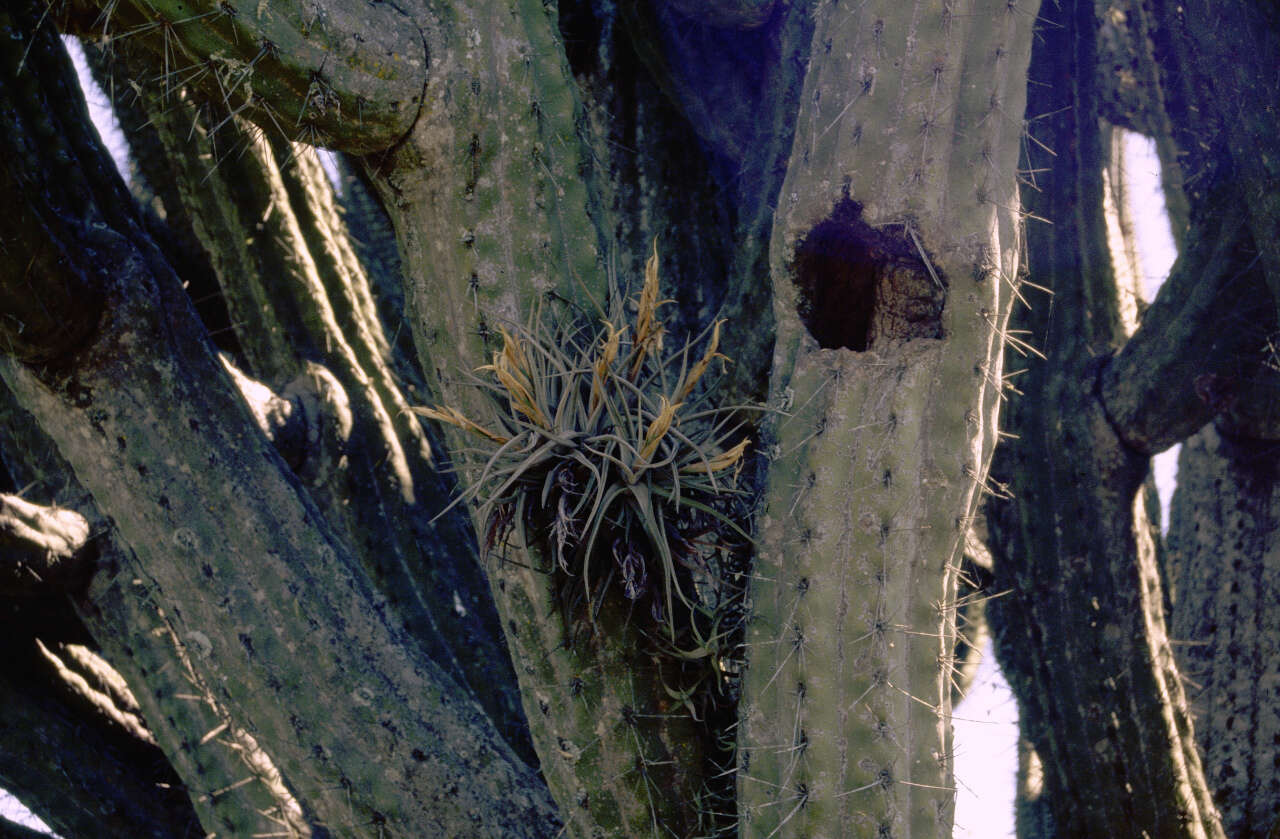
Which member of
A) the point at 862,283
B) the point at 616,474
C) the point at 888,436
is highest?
the point at 862,283

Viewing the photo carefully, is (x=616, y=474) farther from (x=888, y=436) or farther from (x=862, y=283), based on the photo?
(x=862, y=283)

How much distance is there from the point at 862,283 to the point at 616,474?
0.60 meters

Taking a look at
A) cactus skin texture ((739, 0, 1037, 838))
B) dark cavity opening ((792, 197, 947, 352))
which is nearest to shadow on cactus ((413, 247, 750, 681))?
cactus skin texture ((739, 0, 1037, 838))

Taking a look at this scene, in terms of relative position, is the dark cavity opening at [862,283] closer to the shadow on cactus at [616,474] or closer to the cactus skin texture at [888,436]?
the cactus skin texture at [888,436]

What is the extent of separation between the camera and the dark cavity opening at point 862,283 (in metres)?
1.88

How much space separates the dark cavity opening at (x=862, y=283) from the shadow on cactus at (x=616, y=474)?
0.88 feet

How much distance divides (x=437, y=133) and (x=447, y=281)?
0.84 ft

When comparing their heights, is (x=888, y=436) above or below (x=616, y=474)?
above

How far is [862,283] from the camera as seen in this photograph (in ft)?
6.56

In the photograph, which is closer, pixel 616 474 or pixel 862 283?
pixel 616 474

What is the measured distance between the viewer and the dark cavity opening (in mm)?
1885

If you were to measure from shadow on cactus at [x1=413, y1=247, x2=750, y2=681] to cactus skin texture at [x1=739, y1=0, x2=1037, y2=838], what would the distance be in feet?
0.39

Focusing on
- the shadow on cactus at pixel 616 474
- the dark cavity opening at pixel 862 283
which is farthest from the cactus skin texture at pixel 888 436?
the shadow on cactus at pixel 616 474

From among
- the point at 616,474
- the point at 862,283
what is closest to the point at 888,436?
the point at 862,283
